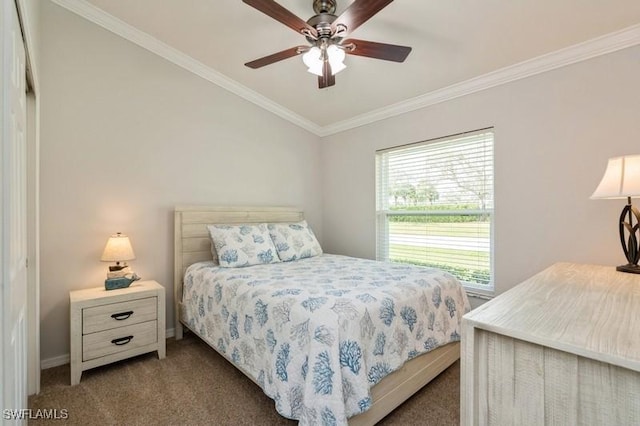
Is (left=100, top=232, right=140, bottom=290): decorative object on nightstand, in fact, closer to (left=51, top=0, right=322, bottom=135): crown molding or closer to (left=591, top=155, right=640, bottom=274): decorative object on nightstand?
(left=51, top=0, right=322, bottom=135): crown molding

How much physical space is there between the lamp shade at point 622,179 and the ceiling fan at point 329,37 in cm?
137

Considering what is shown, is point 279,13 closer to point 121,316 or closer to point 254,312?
point 254,312

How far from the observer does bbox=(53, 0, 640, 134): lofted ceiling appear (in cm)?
199

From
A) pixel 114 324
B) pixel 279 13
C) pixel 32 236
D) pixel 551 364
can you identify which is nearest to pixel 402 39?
pixel 279 13

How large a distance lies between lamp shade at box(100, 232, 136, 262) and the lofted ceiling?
1.83m

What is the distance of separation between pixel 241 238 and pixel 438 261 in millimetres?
2003

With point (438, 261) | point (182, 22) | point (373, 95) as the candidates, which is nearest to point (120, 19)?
point (182, 22)

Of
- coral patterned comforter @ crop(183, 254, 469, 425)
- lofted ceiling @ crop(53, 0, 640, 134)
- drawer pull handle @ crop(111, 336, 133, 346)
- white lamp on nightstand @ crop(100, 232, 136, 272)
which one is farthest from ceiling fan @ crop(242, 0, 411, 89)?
drawer pull handle @ crop(111, 336, 133, 346)

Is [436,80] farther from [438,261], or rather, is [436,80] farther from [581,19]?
[438,261]

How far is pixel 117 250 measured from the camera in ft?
7.77

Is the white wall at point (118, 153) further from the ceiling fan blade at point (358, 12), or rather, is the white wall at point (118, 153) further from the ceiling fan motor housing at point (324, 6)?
the ceiling fan blade at point (358, 12)

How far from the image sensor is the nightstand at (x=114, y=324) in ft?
6.76

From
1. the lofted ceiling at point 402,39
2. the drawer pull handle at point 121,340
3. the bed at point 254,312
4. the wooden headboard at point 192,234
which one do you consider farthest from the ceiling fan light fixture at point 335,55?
the drawer pull handle at point 121,340

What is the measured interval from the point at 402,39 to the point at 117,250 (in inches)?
111
